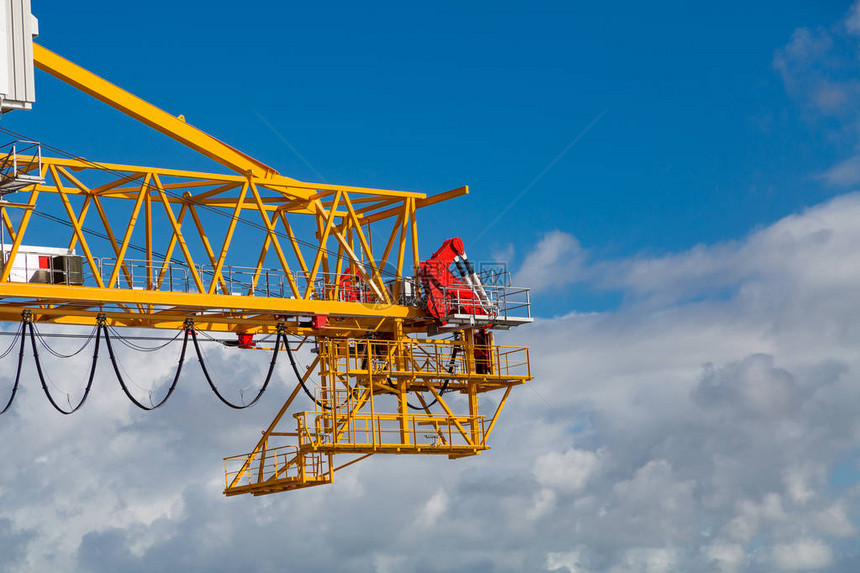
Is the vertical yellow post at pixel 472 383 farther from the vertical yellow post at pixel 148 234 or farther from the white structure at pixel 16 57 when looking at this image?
the white structure at pixel 16 57

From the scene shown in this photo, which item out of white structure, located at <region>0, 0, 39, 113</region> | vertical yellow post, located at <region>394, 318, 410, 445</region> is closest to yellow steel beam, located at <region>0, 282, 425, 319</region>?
vertical yellow post, located at <region>394, 318, 410, 445</region>

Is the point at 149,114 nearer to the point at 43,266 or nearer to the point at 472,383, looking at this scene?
the point at 43,266

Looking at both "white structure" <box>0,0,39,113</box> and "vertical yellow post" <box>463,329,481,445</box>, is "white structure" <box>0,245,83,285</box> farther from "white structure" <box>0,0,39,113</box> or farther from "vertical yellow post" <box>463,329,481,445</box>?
"vertical yellow post" <box>463,329,481,445</box>

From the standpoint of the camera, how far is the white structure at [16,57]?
49781mm


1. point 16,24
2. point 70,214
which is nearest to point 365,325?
point 70,214

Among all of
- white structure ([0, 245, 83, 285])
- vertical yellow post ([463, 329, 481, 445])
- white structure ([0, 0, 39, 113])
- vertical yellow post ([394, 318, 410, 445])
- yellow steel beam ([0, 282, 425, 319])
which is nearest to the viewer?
white structure ([0, 0, 39, 113])

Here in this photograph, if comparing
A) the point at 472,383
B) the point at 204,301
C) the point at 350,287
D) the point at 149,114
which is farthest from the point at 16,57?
the point at 472,383

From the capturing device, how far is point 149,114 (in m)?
59.6

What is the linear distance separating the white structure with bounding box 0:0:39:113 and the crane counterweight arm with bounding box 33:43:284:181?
13.7ft

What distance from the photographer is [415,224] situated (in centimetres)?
6812

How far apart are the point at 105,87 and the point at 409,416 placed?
1805 cm

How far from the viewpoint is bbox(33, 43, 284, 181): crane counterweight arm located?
56.2 meters

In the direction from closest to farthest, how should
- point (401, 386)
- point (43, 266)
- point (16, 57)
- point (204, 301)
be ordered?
point (16, 57) < point (43, 266) < point (204, 301) < point (401, 386)

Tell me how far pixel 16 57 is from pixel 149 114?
9741mm
